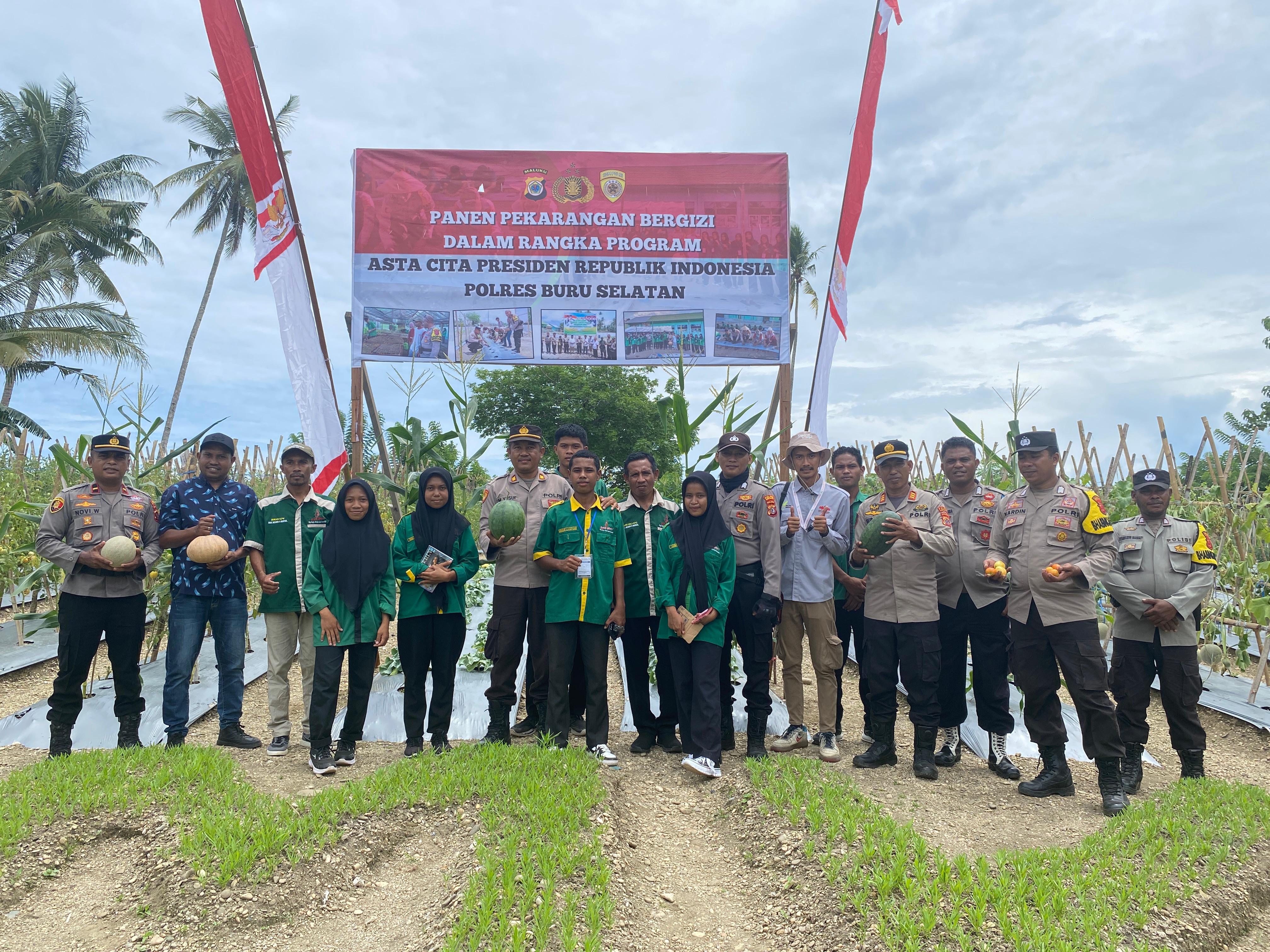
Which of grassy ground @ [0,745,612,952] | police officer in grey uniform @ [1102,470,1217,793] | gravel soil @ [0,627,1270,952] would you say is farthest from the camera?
police officer in grey uniform @ [1102,470,1217,793]

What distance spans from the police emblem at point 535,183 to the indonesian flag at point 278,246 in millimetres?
3205

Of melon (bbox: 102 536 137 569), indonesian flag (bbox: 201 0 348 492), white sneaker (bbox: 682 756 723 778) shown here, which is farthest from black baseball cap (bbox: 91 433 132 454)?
white sneaker (bbox: 682 756 723 778)

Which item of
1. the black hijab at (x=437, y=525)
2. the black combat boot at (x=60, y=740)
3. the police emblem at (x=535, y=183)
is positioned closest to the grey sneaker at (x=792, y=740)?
the black hijab at (x=437, y=525)

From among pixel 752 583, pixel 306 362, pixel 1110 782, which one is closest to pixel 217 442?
pixel 306 362

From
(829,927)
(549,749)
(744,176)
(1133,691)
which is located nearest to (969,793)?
(1133,691)

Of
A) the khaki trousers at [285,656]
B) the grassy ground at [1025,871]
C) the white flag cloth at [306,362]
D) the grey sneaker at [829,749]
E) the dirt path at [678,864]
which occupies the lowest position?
the dirt path at [678,864]

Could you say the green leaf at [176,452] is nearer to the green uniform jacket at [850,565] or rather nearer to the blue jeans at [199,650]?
the blue jeans at [199,650]

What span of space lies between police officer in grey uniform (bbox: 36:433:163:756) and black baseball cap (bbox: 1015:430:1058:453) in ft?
19.3

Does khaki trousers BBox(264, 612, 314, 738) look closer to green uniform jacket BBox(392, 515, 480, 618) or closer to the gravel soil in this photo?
the gravel soil

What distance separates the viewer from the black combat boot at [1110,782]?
4.59 m

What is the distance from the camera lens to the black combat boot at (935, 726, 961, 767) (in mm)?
5500

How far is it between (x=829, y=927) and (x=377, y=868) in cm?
221

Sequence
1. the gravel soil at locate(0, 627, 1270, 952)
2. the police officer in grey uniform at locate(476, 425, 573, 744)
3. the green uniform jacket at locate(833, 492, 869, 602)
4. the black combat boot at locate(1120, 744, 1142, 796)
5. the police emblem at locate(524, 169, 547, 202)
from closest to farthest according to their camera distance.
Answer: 1. the gravel soil at locate(0, 627, 1270, 952)
2. the black combat boot at locate(1120, 744, 1142, 796)
3. the police officer in grey uniform at locate(476, 425, 573, 744)
4. the green uniform jacket at locate(833, 492, 869, 602)
5. the police emblem at locate(524, 169, 547, 202)

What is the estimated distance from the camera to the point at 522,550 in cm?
536
